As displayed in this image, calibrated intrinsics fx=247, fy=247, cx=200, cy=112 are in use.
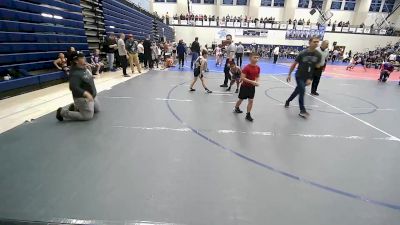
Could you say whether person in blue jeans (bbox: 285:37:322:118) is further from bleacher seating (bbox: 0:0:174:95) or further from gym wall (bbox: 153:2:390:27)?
gym wall (bbox: 153:2:390:27)

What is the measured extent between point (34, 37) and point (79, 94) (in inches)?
187

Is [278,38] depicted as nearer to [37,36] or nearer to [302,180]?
[37,36]

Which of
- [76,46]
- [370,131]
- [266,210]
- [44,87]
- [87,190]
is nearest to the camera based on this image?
[266,210]

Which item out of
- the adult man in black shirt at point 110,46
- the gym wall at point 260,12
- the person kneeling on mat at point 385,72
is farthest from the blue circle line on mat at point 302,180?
the gym wall at point 260,12

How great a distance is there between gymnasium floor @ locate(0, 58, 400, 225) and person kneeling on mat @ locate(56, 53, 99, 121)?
0.18m

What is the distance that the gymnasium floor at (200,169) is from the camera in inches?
94.7

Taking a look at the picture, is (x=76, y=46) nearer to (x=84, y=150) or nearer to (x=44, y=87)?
(x=44, y=87)

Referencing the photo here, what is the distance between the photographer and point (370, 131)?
508cm

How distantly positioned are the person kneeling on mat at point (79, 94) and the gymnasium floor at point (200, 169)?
18 centimetres

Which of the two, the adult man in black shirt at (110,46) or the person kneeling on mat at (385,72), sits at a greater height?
the adult man in black shirt at (110,46)

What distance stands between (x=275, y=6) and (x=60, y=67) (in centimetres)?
3390

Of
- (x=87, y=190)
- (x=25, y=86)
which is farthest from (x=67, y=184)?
(x=25, y=86)

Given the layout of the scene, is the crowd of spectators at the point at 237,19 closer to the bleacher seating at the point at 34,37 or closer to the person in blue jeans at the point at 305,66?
the bleacher seating at the point at 34,37

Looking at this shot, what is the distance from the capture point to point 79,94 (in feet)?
15.3
